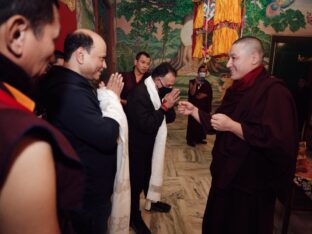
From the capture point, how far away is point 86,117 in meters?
1.42

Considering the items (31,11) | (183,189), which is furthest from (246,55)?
(183,189)

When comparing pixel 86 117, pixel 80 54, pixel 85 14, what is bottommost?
pixel 86 117

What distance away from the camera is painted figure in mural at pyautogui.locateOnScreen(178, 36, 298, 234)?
185 centimetres

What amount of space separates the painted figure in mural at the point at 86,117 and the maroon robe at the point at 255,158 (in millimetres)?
910

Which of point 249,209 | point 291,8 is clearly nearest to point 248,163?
point 249,209

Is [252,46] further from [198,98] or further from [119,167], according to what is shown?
[198,98]

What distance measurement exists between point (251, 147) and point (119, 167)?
996 millimetres

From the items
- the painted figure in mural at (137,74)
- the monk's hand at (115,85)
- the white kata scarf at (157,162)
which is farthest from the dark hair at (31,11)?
the painted figure in mural at (137,74)

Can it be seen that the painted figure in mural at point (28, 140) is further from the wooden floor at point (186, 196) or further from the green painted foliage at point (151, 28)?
the green painted foliage at point (151, 28)

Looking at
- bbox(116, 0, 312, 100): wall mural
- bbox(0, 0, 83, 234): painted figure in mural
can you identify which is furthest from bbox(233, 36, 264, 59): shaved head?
bbox(116, 0, 312, 100): wall mural

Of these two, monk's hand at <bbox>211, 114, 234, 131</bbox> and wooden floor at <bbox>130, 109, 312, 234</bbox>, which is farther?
wooden floor at <bbox>130, 109, 312, 234</bbox>

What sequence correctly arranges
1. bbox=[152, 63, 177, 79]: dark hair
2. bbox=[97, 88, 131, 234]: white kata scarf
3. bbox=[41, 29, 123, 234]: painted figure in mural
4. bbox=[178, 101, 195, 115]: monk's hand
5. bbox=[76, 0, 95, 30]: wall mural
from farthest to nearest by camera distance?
bbox=[76, 0, 95, 30]: wall mural → bbox=[152, 63, 177, 79]: dark hair → bbox=[178, 101, 195, 115]: monk's hand → bbox=[97, 88, 131, 234]: white kata scarf → bbox=[41, 29, 123, 234]: painted figure in mural

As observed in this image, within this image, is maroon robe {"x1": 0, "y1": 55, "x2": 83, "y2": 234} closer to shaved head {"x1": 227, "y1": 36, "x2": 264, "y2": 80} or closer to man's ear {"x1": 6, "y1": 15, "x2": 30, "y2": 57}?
man's ear {"x1": 6, "y1": 15, "x2": 30, "y2": 57}

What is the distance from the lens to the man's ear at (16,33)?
60 centimetres
